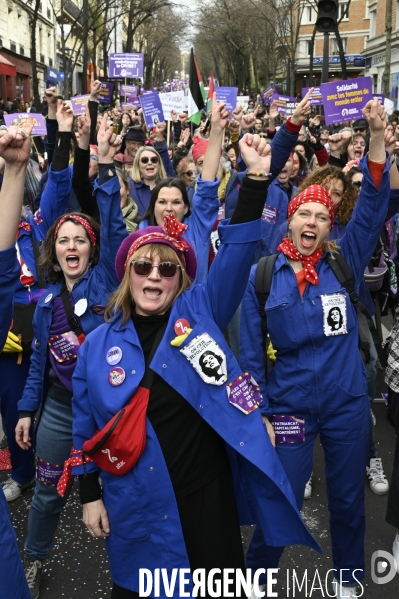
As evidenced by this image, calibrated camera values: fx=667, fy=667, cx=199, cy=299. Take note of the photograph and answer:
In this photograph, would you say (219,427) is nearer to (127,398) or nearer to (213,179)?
(127,398)

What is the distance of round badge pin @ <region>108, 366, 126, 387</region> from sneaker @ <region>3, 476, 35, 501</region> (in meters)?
2.29

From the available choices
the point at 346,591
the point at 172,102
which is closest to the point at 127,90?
the point at 172,102

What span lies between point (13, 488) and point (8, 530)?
8.12ft

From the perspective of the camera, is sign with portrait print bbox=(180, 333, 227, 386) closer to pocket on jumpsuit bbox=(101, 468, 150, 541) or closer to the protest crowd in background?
the protest crowd in background

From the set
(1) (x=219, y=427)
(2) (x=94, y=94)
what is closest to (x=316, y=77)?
(2) (x=94, y=94)

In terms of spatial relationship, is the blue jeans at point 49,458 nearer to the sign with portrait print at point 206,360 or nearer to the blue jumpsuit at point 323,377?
the blue jumpsuit at point 323,377

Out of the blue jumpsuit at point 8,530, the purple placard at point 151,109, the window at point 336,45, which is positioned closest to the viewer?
the blue jumpsuit at point 8,530

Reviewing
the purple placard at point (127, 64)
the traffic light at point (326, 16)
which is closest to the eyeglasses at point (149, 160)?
the traffic light at point (326, 16)

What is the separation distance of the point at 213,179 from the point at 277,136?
2.33 ft

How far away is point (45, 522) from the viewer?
11.5 feet

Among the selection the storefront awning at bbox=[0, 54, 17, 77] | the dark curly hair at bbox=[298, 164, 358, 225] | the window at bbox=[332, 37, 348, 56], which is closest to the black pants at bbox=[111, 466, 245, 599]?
the dark curly hair at bbox=[298, 164, 358, 225]

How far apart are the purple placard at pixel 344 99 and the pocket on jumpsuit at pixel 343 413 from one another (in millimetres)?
6328

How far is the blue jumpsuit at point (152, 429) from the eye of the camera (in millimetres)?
2490

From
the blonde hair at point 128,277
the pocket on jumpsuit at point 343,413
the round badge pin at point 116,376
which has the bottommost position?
the pocket on jumpsuit at point 343,413
